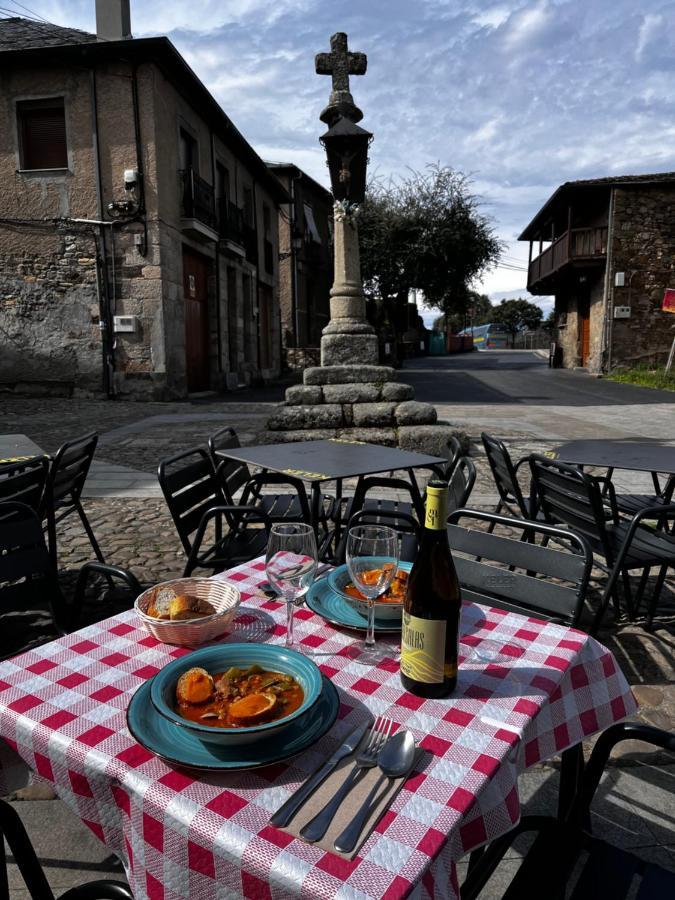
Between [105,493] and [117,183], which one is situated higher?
[117,183]

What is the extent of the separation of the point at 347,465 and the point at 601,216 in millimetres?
21833

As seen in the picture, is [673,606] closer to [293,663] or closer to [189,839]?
[293,663]

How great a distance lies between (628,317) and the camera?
20.5 metres

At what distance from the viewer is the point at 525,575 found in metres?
1.80

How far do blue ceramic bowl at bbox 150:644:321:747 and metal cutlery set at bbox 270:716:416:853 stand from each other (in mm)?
89

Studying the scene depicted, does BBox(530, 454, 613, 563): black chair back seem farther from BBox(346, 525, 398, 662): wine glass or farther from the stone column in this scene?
the stone column

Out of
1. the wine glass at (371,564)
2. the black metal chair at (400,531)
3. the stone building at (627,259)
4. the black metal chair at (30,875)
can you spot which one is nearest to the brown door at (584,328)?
the stone building at (627,259)

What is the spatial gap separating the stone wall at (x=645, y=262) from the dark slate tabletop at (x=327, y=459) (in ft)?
63.4

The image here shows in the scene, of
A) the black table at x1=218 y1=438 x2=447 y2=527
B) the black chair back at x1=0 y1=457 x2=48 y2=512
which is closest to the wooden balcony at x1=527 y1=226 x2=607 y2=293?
the black table at x1=218 y1=438 x2=447 y2=527

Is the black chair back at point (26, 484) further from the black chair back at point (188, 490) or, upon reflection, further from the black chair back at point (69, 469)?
the black chair back at point (188, 490)

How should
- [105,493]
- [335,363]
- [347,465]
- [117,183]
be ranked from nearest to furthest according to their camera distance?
[347,465]
[105,493]
[335,363]
[117,183]

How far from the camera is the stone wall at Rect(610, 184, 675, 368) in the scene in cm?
1994

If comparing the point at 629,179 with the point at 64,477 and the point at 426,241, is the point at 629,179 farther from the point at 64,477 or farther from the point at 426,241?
the point at 64,477

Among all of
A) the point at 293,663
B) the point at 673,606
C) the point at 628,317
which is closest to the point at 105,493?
the point at 673,606
